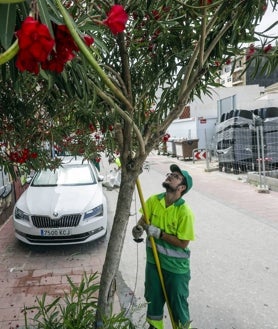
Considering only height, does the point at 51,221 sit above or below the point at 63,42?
below

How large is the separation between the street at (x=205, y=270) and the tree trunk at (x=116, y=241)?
72 cm

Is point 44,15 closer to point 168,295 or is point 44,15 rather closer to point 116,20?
point 116,20

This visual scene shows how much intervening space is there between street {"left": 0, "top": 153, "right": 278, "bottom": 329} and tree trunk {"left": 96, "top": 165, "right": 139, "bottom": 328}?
72cm

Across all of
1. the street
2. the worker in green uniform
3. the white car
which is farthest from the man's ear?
the white car

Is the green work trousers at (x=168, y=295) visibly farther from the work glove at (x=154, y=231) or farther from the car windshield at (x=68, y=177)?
the car windshield at (x=68, y=177)

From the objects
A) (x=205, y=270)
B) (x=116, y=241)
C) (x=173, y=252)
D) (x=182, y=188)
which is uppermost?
(x=182, y=188)

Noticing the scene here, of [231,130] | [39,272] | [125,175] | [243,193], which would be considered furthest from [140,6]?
[231,130]

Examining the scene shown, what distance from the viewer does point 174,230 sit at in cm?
326

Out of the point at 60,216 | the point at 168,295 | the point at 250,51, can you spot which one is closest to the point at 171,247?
the point at 168,295

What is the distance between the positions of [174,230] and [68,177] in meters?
4.96

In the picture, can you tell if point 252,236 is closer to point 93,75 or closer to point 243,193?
point 243,193

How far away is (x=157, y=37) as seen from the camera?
83.9 inches

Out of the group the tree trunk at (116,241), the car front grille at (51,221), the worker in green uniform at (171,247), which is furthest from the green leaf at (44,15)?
the car front grille at (51,221)

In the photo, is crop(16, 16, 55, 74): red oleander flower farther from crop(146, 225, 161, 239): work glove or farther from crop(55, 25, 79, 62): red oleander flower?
crop(146, 225, 161, 239): work glove
